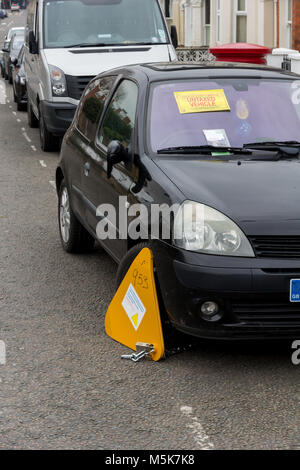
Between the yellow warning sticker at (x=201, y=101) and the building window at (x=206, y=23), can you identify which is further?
the building window at (x=206, y=23)

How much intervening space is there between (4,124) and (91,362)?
48.3 feet

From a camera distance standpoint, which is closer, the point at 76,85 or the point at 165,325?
the point at 165,325

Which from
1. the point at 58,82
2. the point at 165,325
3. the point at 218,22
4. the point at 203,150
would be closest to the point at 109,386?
the point at 165,325

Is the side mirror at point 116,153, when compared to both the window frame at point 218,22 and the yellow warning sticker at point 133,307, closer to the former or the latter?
the yellow warning sticker at point 133,307

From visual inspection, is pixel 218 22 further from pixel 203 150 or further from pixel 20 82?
pixel 203 150

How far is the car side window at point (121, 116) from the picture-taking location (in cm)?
627

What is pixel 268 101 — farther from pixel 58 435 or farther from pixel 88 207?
pixel 58 435

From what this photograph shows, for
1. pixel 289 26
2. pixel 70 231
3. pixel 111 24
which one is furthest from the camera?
pixel 289 26

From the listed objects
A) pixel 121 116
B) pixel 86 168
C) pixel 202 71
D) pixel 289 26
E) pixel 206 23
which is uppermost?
pixel 202 71

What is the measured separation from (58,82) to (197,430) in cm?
1015

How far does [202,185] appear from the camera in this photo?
532 cm

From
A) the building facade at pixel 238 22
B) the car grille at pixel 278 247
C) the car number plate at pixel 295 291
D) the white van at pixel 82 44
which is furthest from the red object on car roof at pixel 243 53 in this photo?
the building facade at pixel 238 22

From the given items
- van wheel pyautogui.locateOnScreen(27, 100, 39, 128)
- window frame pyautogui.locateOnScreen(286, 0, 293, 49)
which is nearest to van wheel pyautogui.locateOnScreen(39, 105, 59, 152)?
van wheel pyautogui.locateOnScreen(27, 100, 39, 128)

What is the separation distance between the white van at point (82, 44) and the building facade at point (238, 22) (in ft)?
23.4
